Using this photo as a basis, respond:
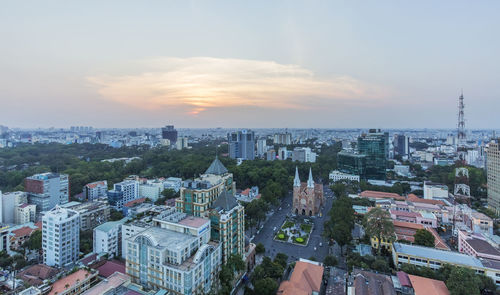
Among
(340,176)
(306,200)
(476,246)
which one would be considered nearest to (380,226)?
(476,246)

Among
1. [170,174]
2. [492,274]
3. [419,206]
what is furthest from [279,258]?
[170,174]

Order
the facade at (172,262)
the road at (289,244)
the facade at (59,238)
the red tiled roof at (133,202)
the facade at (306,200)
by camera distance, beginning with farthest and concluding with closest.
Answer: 1. the red tiled roof at (133,202)
2. the facade at (306,200)
3. the road at (289,244)
4. the facade at (59,238)
5. the facade at (172,262)

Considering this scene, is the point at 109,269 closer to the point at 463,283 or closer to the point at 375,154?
the point at 463,283

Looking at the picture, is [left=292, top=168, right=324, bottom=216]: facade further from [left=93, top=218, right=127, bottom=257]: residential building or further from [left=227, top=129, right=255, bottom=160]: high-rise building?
[left=227, top=129, right=255, bottom=160]: high-rise building

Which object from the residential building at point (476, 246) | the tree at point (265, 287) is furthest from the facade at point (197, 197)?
the residential building at point (476, 246)

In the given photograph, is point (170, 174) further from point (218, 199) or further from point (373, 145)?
point (373, 145)

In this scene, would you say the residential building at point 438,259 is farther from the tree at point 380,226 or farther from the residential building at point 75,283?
the residential building at point 75,283

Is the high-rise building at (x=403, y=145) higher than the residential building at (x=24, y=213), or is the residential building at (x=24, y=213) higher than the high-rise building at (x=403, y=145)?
the high-rise building at (x=403, y=145)

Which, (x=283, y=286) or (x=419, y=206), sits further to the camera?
(x=419, y=206)
